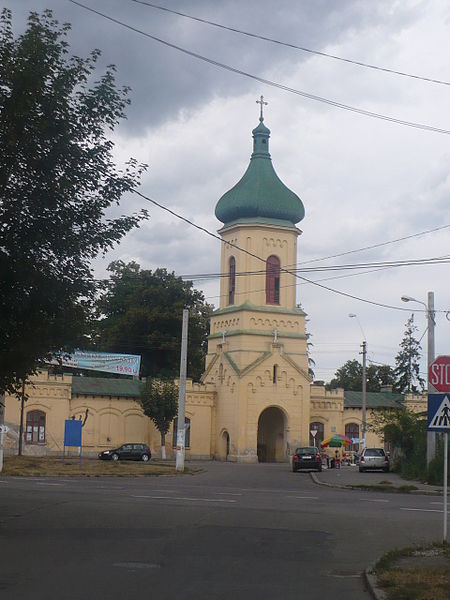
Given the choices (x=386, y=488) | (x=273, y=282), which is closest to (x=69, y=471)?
(x=386, y=488)

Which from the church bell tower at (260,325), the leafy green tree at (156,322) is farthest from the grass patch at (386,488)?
the leafy green tree at (156,322)

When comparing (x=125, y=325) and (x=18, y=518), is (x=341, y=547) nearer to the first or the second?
(x=18, y=518)

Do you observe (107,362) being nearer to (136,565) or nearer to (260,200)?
(260,200)

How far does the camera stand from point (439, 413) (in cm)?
1555

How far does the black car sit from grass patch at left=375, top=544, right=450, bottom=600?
45033mm

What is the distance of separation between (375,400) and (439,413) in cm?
6371

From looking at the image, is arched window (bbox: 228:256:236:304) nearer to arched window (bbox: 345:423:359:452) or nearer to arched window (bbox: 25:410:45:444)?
arched window (bbox: 345:423:359:452)

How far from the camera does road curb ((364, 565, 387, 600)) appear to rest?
10711mm

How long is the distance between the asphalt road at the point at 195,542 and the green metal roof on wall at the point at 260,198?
44000 millimetres

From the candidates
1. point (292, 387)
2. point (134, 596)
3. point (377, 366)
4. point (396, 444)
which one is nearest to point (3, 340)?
point (134, 596)

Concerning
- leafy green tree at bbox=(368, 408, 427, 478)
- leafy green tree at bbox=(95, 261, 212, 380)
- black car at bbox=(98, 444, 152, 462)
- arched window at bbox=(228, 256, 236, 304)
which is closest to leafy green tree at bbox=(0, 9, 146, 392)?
leafy green tree at bbox=(368, 408, 427, 478)

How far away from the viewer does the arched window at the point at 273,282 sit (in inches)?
2778

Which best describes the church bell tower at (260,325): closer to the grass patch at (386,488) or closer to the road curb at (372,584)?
the grass patch at (386,488)

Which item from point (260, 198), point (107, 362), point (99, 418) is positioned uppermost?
point (260, 198)
